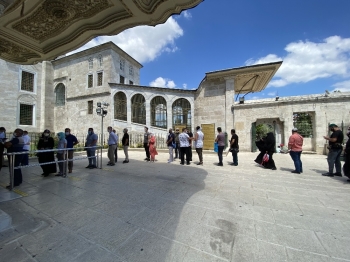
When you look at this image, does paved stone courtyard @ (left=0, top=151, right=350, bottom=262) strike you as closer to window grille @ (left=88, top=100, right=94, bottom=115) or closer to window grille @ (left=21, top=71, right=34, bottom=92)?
window grille @ (left=88, top=100, right=94, bottom=115)

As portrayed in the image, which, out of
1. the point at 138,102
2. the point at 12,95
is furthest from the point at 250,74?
the point at 12,95

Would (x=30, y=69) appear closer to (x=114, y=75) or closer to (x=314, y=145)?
(x=114, y=75)

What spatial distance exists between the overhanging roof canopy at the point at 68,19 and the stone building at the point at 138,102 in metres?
10.8

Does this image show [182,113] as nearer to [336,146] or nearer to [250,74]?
[250,74]

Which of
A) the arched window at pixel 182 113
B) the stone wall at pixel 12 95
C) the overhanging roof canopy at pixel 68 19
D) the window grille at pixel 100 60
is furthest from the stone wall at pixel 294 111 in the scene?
the stone wall at pixel 12 95

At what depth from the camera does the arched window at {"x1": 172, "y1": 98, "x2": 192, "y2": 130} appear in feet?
51.5

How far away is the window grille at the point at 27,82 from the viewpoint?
2105 cm

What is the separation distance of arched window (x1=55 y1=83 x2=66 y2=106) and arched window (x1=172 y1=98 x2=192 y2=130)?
1866cm

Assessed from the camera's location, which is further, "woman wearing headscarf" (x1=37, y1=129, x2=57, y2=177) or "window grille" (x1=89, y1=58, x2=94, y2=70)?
"window grille" (x1=89, y1=58, x2=94, y2=70)

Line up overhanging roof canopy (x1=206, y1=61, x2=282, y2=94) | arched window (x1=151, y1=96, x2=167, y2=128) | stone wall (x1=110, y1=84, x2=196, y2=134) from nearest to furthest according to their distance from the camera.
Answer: overhanging roof canopy (x1=206, y1=61, x2=282, y2=94), stone wall (x1=110, y1=84, x2=196, y2=134), arched window (x1=151, y1=96, x2=167, y2=128)

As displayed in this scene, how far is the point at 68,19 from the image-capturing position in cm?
365

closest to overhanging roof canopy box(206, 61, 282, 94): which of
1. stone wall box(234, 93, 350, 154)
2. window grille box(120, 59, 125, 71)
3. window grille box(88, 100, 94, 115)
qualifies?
stone wall box(234, 93, 350, 154)

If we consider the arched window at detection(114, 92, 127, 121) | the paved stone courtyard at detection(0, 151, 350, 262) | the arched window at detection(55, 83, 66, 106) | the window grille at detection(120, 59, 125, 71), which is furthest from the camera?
the arched window at detection(55, 83, 66, 106)

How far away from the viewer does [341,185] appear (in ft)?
14.6
